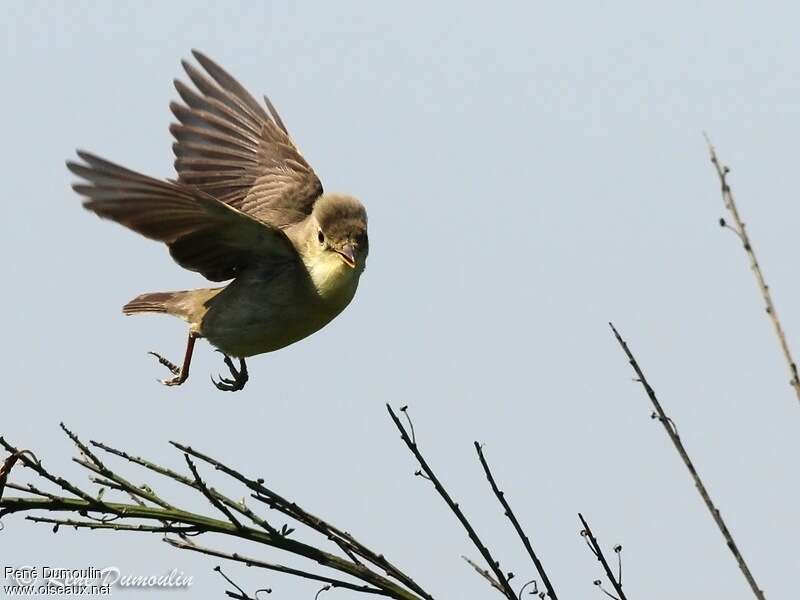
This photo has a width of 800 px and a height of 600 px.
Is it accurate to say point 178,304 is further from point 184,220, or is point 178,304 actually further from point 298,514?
point 298,514

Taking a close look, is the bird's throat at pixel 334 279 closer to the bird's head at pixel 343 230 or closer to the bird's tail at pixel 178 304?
the bird's head at pixel 343 230

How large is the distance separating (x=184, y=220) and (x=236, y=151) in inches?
92.5

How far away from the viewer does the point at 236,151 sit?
27.0 ft

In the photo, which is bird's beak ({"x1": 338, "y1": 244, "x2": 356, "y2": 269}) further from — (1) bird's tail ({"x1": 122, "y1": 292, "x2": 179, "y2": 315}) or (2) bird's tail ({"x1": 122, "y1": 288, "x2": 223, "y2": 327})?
(1) bird's tail ({"x1": 122, "y1": 292, "x2": 179, "y2": 315})

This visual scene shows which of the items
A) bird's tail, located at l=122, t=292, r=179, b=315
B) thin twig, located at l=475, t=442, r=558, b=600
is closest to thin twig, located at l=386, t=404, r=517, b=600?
thin twig, located at l=475, t=442, r=558, b=600

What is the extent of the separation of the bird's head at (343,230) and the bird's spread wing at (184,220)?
8.4 inches

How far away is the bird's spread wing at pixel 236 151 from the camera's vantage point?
7812 millimetres

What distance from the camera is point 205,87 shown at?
8.43m

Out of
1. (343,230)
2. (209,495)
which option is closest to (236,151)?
(343,230)

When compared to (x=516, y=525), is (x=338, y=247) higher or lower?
higher

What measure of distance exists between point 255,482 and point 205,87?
5.49 meters

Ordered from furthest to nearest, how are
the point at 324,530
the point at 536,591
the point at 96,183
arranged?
the point at 96,183, the point at 536,591, the point at 324,530

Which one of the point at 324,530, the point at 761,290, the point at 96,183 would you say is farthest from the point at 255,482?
the point at 96,183

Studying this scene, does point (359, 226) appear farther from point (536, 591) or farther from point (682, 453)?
point (682, 453)
